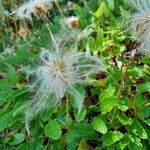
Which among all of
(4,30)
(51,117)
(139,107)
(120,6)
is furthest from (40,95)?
(4,30)

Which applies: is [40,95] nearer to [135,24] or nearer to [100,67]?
[100,67]

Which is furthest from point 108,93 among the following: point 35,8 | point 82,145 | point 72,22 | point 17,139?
point 72,22

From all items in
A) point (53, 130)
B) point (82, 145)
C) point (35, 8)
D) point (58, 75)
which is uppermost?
point (35, 8)

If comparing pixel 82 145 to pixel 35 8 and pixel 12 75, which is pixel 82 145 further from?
pixel 35 8

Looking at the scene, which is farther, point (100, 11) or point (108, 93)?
point (100, 11)

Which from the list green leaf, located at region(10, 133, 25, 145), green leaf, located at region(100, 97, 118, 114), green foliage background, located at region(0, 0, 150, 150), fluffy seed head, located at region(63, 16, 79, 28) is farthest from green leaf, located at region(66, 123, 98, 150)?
fluffy seed head, located at region(63, 16, 79, 28)

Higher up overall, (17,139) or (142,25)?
(142,25)
